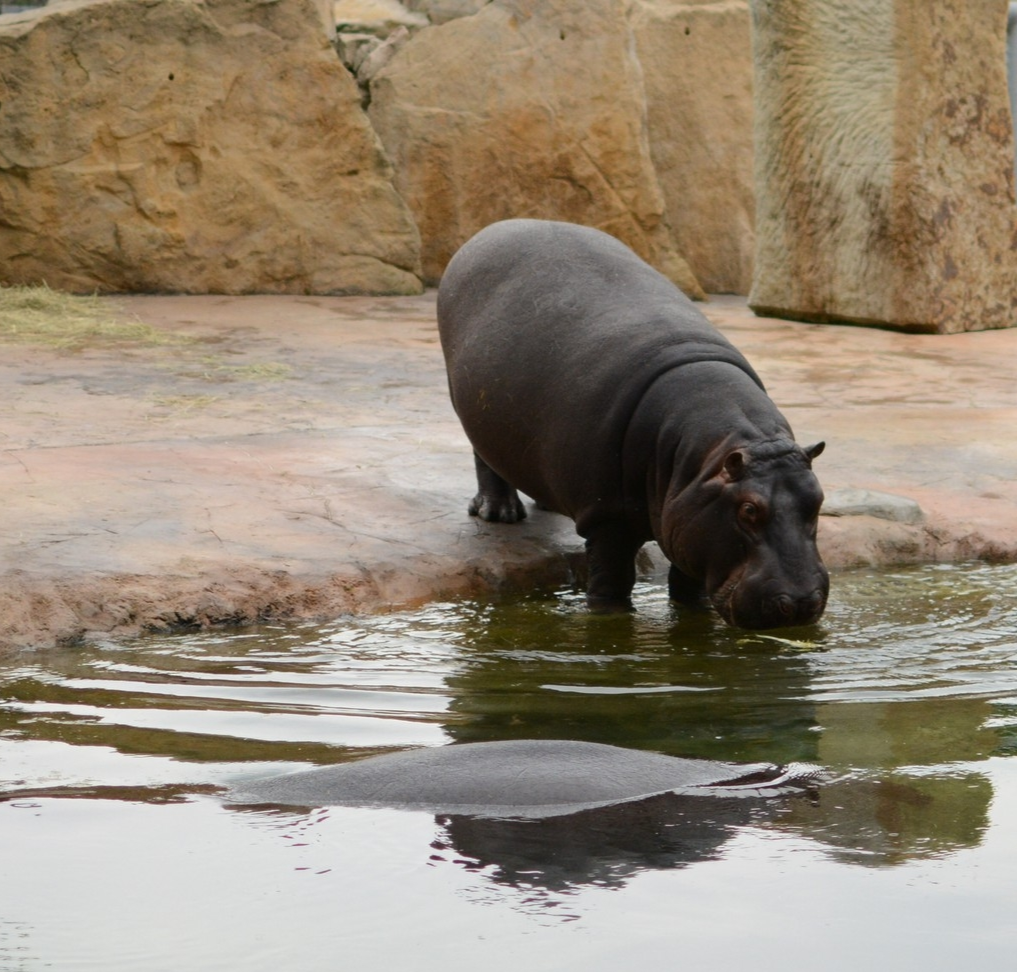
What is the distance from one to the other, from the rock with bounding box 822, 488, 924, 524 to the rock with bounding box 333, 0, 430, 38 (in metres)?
7.68

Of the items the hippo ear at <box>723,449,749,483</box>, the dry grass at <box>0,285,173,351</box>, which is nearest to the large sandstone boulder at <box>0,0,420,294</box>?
the dry grass at <box>0,285,173,351</box>

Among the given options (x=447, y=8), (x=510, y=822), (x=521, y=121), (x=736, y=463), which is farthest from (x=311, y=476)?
(x=447, y=8)

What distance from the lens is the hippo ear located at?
4344 millimetres

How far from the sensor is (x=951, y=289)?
10.0m

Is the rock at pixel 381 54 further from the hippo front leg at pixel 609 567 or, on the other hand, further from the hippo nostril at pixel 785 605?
the hippo nostril at pixel 785 605

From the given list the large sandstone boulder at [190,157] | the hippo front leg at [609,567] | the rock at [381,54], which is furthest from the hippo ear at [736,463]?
the rock at [381,54]

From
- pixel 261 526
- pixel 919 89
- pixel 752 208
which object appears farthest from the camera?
pixel 752 208

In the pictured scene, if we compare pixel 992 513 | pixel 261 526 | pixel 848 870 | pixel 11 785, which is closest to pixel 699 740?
pixel 848 870

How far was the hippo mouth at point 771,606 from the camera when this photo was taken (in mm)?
4215

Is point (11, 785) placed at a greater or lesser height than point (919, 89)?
lesser

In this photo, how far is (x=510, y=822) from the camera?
9.75 ft

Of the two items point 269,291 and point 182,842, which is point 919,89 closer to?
point 269,291

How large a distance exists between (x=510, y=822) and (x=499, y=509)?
2.70 metres

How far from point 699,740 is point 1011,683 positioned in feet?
3.04
